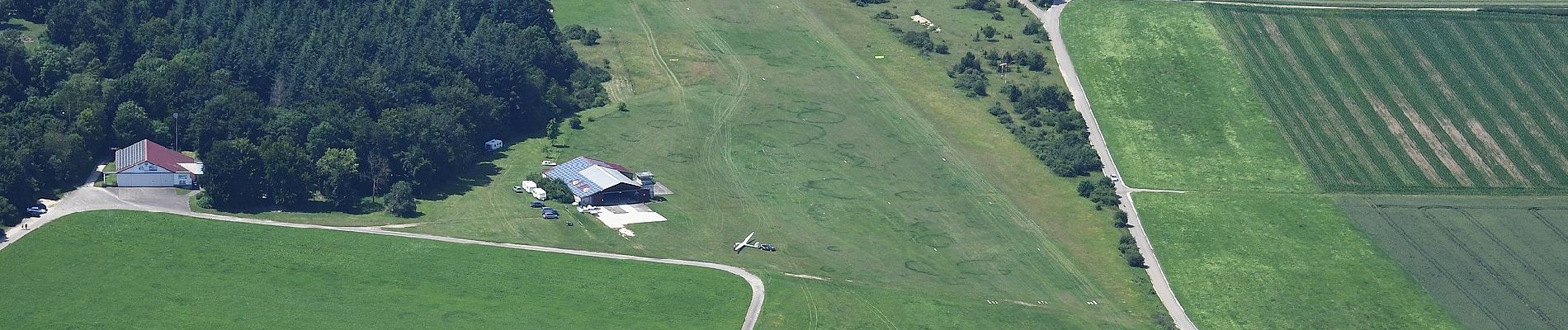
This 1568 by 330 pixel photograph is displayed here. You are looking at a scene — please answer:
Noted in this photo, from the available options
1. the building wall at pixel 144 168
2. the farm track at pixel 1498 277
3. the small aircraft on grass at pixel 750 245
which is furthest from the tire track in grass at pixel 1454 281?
the building wall at pixel 144 168

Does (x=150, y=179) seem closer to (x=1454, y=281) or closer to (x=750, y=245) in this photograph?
(x=750, y=245)

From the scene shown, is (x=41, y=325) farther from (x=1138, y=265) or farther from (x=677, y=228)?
(x=1138, y=265)

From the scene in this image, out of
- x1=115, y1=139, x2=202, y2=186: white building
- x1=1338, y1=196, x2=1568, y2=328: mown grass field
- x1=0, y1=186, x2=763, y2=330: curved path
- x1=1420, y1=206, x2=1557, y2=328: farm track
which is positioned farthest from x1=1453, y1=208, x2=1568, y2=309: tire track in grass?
x1=115, y1=139, x2=202, y2=186: white building

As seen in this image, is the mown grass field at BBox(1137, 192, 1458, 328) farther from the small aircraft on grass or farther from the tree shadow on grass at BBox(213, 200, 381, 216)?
the tree shadow on grass at BBox(213, 200, 381, 216)

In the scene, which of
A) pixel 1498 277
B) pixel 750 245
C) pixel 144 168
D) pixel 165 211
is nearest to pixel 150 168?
pixel 144 168

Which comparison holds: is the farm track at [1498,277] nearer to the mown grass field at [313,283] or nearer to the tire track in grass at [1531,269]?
the tire track in grass at [1531,269]

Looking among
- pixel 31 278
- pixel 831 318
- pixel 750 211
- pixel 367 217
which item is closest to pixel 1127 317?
pixel 831 318
